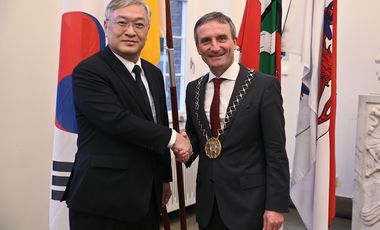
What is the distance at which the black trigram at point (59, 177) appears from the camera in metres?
1.90

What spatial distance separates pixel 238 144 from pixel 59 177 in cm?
94

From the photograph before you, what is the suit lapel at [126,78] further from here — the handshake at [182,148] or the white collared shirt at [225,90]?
the white collared shirt at [225,90]

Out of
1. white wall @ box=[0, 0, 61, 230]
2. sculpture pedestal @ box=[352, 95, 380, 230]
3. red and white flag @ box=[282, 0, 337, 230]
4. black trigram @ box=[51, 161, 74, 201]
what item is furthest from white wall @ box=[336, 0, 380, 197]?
black trigram @ box=[51, 161, 74, 201]

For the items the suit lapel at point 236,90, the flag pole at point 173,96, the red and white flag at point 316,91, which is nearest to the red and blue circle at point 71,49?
the flag pole at point 173,96

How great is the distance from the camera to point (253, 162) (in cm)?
146

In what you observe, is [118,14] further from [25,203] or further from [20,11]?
[25,203]

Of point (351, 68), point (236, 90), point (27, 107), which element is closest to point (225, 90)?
point (236, 90)

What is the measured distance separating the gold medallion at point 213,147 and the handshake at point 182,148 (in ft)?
0.23

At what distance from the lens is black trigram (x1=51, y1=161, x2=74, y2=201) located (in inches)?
74.6

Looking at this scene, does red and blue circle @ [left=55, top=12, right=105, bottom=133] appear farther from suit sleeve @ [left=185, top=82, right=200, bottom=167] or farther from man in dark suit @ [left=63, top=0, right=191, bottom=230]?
suit sleeve @ [left=185, top=82, right=200, bottom=167]

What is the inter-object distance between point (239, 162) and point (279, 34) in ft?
3.46

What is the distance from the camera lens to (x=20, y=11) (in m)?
2.21

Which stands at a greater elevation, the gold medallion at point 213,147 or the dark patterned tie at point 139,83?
the dark patterned tie at point 139,83

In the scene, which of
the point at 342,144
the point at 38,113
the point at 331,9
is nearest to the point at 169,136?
the point at 38,113
